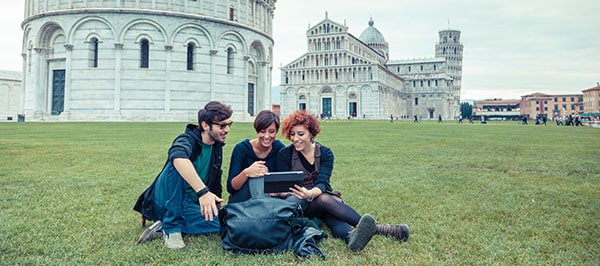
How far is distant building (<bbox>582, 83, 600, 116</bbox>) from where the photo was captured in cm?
8850

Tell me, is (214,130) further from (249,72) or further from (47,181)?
(249,72)

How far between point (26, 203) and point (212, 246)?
118 inches

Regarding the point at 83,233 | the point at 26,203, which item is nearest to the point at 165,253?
the point at 83,233

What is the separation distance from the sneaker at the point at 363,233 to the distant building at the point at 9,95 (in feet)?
208

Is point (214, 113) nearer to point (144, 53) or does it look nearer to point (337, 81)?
point (144, 53)

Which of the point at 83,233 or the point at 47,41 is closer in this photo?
the point at 83,233

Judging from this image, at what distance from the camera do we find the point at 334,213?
3754 mm

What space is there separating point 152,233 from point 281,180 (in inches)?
50.6

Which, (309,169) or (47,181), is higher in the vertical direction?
(309,169)

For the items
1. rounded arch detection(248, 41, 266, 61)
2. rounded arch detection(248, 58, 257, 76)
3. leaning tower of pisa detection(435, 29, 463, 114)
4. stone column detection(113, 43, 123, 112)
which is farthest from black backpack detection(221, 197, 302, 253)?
leaning tower of pisa detection(435, 29, 463, 114)

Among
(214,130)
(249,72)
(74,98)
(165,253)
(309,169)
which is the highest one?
(249,72)

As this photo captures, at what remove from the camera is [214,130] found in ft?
12.2

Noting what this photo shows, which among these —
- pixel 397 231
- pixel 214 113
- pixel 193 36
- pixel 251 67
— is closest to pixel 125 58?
pixel 193 36

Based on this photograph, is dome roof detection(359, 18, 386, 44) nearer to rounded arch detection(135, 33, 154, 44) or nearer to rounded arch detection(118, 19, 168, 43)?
rounded arch detection(118, 19, 168, 43)
